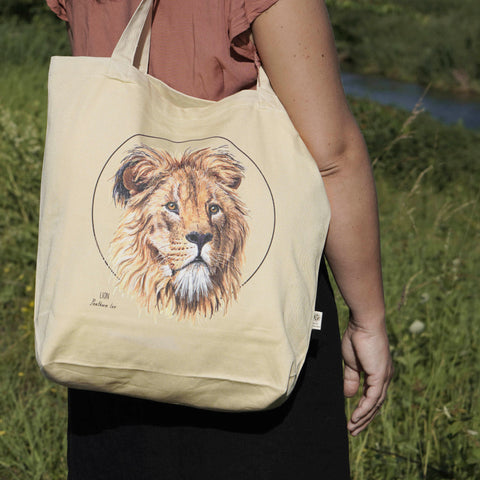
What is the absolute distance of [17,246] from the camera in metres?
3.97

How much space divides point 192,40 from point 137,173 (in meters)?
0.25

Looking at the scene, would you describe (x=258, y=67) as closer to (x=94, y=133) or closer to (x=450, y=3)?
(x=94, y=133)

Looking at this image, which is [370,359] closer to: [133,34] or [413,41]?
[133,34]

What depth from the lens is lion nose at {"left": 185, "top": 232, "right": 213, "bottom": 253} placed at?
0.92 m

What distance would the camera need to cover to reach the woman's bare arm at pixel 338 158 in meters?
0.95

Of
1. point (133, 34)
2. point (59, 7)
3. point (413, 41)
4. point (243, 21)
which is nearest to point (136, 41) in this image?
point (133, 34)

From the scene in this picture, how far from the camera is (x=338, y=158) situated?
1.05m

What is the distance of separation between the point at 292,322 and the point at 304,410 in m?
0.26

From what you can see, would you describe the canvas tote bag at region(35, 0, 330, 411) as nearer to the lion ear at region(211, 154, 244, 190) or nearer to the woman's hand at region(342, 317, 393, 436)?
the lion ear at region(211, 154, 244, 190)

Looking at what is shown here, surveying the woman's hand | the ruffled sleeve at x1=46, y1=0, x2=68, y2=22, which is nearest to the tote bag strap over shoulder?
the ruffled sleeve at x1=46, y1=0, x2=68, y2=22

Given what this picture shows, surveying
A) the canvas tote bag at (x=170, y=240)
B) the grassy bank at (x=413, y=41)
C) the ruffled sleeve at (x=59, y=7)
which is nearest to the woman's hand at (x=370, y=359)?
the canvas tote bag at (x=170, y=240)

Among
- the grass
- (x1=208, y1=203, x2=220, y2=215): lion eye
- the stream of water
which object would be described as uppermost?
the stream of water

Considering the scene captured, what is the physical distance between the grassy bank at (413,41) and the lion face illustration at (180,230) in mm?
20450
